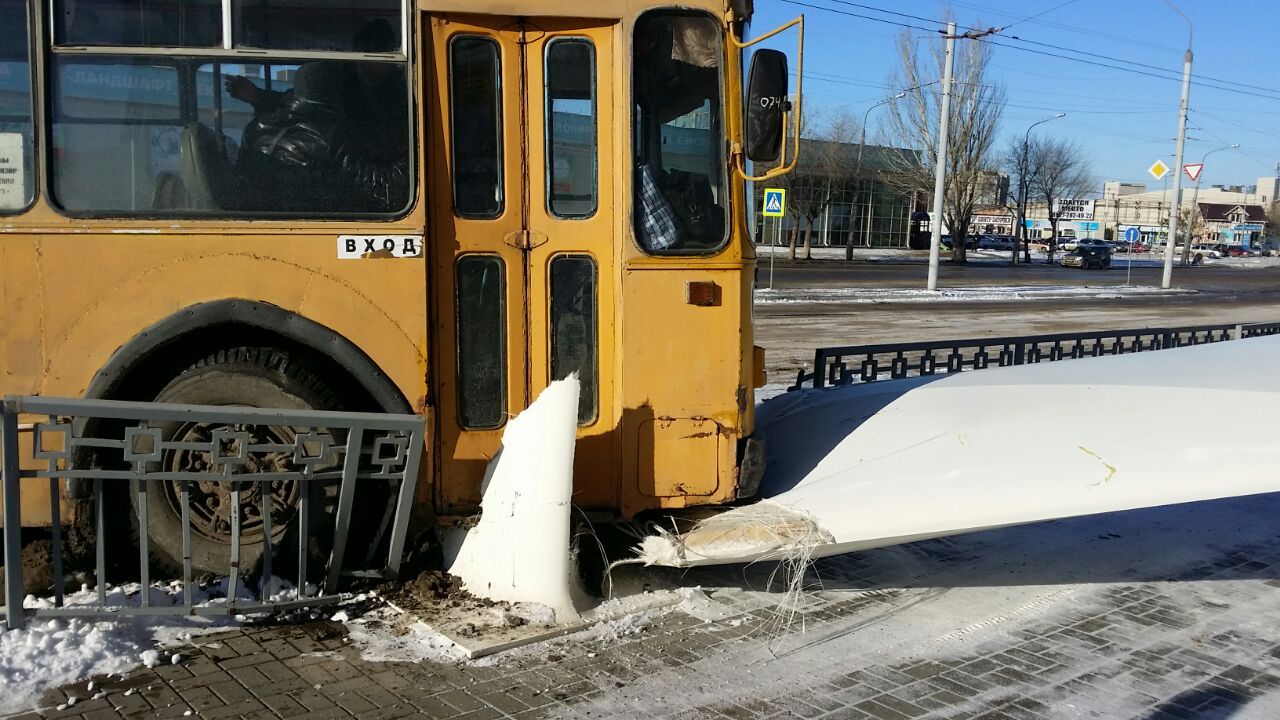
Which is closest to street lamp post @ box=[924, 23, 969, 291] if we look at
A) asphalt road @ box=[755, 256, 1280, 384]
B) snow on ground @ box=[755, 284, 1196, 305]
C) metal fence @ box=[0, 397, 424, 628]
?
snow on ground @ box=[755, 284, 1196, 305]

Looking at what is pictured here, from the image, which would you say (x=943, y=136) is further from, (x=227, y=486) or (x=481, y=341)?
(x=227, y=486)

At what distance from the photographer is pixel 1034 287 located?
40250mm

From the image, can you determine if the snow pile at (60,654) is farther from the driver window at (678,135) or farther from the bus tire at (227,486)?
the driver window at (678,135)

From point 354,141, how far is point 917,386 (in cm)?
372

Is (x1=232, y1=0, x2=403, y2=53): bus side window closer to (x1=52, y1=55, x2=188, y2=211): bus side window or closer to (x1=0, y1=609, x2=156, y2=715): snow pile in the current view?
(x1=52, y1=55, x2=188, y2=211): bus side window

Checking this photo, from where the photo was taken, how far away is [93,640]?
4242 millimetres

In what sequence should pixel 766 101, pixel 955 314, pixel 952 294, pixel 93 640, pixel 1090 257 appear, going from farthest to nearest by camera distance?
pixel 1090 257, pixel 952 294, pixel 955 314, pixel 766 101, pixel 93 640

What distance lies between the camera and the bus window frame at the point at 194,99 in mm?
4523

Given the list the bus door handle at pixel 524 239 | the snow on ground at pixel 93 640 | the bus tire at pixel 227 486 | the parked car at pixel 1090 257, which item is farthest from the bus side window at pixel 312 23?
the parked car at pixel 1090 257

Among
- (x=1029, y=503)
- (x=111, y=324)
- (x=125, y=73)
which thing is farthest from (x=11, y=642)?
(x=1029, y=503)

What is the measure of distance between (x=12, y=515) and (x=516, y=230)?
7.93ft

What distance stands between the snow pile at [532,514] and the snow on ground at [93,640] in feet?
3.14

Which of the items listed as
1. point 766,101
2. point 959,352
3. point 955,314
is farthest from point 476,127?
point 955,314

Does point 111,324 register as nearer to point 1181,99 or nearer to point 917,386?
point 917,386
